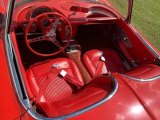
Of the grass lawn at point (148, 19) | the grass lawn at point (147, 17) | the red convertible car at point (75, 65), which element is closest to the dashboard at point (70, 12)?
the red convertible car at point (75, 65)

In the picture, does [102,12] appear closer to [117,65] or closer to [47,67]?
[117,65]

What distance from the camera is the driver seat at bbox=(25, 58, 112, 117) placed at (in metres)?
3.05

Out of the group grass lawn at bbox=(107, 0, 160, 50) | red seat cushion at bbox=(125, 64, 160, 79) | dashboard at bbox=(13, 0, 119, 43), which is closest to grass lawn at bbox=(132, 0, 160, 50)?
grass lawn at bbox=(107, 0, 160, 50)

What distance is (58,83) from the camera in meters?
3.76

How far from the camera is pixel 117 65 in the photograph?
4246 millimetres

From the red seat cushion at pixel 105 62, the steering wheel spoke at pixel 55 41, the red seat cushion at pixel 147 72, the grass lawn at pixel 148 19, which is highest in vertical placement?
the steering wheel spoke at pixel 55 41

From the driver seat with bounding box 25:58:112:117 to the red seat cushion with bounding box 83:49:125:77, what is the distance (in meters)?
0.21

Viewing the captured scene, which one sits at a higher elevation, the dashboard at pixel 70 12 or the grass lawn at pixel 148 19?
the dashboard at pixel 70 12

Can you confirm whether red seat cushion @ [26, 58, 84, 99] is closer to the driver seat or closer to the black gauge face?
the driver seat

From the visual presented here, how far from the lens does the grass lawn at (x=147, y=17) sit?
6586mm

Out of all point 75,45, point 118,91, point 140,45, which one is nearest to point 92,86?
point 118,91

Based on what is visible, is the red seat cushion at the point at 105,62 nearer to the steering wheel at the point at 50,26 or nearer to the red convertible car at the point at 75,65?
the red convertible car at the point at 75,65

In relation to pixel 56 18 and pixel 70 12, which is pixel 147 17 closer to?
pixel 70 12

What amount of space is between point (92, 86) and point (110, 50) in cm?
144
